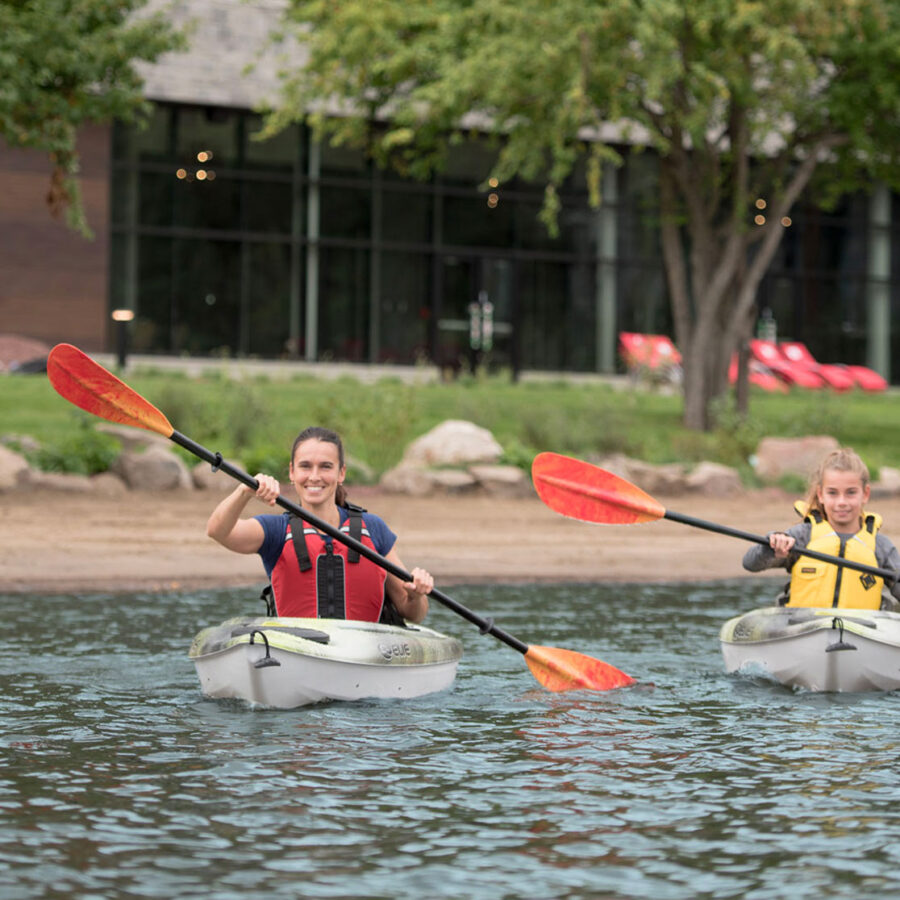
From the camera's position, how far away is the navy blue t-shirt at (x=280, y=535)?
7.98 meters

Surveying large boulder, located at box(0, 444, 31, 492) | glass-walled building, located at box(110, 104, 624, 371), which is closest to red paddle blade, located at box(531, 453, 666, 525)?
large boulder, located at box(0, 444, 31, 492)

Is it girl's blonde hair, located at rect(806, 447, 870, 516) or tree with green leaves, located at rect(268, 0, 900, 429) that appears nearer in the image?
girl's blonde hair, located at rect(806, 447, 870, 516)

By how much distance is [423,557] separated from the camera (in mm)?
15000

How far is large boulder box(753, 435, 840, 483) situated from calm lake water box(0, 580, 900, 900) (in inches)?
447

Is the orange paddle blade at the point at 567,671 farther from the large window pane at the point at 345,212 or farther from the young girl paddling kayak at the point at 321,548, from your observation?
the large window pane at the point at 345,212

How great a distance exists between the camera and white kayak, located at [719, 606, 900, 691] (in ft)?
28.0

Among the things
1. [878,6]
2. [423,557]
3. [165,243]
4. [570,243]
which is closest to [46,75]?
[423,557]

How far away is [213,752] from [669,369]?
28774mm

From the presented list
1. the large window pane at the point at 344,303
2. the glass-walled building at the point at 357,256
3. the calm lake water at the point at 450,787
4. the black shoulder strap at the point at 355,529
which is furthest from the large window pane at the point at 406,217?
the black shoulder strap at the point at 355,529

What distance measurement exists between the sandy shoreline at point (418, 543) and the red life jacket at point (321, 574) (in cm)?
→ 509

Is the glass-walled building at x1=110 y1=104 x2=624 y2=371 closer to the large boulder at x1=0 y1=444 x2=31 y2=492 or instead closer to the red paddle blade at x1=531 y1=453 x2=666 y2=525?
the large boulder at x1=0 y1=444 x2=31 y2=492

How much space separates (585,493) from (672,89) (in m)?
14.7

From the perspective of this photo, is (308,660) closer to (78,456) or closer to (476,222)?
(78,456)

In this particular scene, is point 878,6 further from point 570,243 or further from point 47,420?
point 570,243
